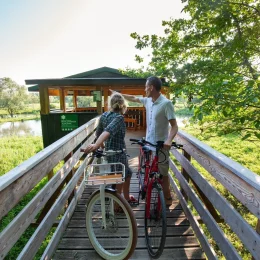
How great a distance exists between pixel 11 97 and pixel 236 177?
6916cm

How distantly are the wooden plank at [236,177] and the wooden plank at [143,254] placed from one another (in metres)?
0.97

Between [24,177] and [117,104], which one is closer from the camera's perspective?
→ [24,177]

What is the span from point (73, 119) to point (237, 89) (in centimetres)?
575

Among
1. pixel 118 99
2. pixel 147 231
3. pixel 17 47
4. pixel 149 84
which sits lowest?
pixel 147 231

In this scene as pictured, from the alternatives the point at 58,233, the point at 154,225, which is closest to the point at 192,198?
the point at 154,225

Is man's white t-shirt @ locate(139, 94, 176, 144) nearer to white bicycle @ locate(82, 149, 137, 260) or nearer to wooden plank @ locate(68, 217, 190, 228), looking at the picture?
white bicycle @ locate(82, 149, 137, 260)

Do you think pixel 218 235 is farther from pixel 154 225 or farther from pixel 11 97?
pixel 11 97

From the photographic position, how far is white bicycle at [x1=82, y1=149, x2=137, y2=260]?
1992 mm

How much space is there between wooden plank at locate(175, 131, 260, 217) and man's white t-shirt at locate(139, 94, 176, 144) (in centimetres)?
64

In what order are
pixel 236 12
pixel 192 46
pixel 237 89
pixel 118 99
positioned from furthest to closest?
pixel 192 46, pixel 236 12, pixel 237 89, pixel 118 99

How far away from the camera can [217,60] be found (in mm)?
5266

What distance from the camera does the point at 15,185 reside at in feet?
4.58

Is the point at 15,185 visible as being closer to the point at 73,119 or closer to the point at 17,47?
the point at 73,119

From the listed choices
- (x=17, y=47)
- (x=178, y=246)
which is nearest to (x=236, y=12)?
(x=178, y=246)
